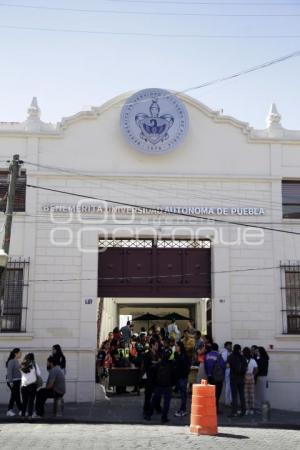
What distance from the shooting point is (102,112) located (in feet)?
57.4

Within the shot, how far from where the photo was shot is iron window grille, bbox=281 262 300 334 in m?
16.8

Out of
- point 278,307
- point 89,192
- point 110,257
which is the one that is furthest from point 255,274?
point 89,192

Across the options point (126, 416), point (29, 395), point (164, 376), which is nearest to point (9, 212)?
point (29, 395)

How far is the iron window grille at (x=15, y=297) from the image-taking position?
1638 cm

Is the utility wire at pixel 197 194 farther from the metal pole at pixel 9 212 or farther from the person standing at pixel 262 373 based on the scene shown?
the person standing at pixel 262 373

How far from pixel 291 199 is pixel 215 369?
230 inches

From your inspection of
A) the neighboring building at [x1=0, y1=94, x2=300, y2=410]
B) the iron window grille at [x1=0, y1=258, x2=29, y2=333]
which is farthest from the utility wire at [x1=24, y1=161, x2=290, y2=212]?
the iron window grille at [x1=0, y1=258, x2=29, y2=333]

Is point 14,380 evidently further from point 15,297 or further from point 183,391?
point 183,391

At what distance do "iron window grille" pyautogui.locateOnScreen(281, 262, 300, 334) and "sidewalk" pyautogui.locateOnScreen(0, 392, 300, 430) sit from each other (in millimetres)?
2370

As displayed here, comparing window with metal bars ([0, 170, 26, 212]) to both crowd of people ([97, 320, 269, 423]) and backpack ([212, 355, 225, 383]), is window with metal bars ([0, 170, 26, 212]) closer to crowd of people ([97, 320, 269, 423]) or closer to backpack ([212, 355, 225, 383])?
crowd of people ([97, 320, 269, 423])

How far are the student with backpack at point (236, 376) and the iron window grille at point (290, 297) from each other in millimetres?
2816

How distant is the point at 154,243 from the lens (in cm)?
1742

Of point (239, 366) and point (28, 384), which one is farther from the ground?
point (239, 366)

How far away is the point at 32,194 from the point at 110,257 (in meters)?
2.79
